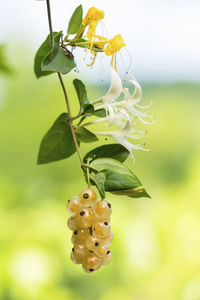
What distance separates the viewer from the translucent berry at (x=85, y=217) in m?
0.38

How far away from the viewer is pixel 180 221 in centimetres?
219

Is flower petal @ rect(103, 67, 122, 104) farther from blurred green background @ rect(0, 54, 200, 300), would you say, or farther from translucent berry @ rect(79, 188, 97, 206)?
blurred green background @ rect(0, 54, 200, 300)

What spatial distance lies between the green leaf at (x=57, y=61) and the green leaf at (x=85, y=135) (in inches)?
2.8

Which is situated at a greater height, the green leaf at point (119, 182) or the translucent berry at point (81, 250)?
the green leaf at point (119, 182)

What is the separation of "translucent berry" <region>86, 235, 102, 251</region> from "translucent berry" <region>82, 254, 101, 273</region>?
0.01 m

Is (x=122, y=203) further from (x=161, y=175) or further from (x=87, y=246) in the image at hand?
(x=87, y=246)

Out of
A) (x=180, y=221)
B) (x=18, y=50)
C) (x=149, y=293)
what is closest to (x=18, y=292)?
(x=149, y=293)

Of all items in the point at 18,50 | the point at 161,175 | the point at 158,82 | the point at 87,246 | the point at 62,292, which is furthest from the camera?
the point at 158,82

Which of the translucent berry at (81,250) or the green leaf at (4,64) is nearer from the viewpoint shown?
the translucent berry at (81,250)

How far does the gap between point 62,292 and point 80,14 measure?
1665 millimetres

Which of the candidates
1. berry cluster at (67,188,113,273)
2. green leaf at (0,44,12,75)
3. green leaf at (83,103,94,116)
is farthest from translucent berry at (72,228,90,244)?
green leaf at (0,44,12,75)

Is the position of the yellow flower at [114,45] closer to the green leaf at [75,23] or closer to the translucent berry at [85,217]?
the green leaf at [75,23]

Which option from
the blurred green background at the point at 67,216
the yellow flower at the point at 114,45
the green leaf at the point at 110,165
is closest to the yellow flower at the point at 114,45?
the yellow flower at the point at 114,45

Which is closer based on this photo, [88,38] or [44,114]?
[88,38]
